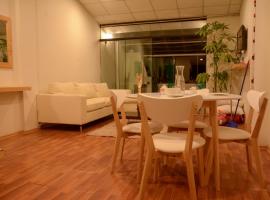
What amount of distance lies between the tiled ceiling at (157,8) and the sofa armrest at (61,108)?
110 inches

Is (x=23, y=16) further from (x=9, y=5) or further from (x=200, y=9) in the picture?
(x=200, y=9)

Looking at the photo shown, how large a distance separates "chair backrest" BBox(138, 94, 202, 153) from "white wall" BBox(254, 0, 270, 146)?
1904mm

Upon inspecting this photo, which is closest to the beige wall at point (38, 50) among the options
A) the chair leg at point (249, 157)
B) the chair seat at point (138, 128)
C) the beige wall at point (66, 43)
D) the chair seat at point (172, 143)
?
the beige wall at point (66, 43)

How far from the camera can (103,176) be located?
7.75 ft

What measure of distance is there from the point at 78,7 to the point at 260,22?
432 centimetres

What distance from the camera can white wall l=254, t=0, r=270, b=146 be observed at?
3064 mm

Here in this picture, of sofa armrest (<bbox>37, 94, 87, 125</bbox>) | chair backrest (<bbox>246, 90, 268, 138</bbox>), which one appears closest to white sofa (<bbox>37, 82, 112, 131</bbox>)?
sofa armrest (<bbox>37, 94, 87, 125</bbox>)

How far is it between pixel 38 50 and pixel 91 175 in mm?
3112

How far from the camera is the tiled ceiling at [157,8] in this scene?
18.7ft

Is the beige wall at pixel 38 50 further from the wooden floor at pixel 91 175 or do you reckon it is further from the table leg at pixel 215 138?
the table leg at pixel 215 138

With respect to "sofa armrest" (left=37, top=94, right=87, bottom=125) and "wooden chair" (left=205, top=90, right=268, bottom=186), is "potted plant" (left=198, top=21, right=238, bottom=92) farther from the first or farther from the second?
"wooden chair" (left=205, top=90, right=268, bottom=186)

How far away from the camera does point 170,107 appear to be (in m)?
1.63

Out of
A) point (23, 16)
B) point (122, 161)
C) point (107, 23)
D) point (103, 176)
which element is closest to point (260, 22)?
point (122, 161)

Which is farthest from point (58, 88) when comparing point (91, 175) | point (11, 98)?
point (91, 175)
